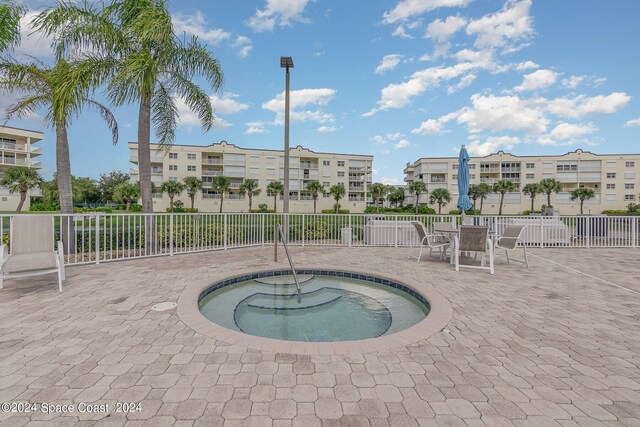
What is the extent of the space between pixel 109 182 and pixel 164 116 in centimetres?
8856

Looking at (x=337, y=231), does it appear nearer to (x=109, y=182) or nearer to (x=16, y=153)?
(x=16, y=153)

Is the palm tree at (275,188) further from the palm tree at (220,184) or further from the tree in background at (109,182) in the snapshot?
the tree in background at (109,182)

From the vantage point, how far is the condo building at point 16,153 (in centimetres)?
4562

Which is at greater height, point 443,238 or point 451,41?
point 451,41

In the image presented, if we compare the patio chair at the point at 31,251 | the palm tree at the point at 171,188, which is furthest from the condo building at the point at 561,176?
the patio chair at the point at 31,251

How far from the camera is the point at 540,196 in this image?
5472 centimetres

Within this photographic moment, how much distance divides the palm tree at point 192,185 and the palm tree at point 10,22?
4173cm

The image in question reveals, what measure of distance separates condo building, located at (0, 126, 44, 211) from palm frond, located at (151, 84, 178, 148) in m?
54.1

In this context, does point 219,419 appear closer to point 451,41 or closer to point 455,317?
point 455,317

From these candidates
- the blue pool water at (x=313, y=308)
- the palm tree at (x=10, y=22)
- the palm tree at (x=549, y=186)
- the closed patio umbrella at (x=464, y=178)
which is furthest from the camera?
the palm tree at (x=549, y=186)

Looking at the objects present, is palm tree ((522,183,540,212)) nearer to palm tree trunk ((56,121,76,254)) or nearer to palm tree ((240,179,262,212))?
palm tree ((240,179,262,212))

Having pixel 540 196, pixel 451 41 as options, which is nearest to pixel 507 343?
pixel 451 41

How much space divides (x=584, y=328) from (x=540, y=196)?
65.7 metres

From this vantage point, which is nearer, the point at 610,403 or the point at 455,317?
the point at 610,403
